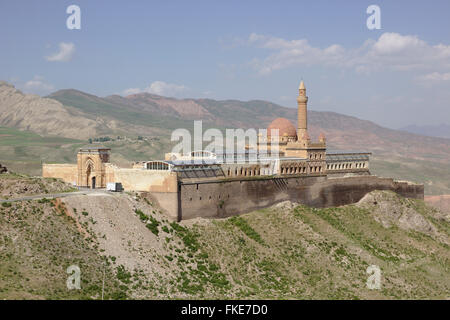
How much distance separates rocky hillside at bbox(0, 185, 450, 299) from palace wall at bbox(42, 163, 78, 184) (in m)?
14.8

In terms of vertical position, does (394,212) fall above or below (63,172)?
below

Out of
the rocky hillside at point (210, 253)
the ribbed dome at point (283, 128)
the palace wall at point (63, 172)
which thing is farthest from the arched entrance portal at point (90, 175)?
→ the ribbed dome at point (283, 128)

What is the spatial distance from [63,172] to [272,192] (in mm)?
26808

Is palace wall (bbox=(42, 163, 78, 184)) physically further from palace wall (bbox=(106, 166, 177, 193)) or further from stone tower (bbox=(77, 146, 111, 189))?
palace wall (bbox=(106, 166, 177, 193))

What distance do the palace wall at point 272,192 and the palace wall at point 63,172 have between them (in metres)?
17.0

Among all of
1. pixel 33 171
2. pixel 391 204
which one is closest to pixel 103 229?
pixel 391 204

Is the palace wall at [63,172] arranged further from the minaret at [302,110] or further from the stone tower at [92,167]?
the minaret at [302,110]

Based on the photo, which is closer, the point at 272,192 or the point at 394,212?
the point at 272,192

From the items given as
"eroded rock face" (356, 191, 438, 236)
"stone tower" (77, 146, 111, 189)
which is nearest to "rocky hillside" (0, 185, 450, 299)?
"eroded rock face" (356, 191, 438, 236)

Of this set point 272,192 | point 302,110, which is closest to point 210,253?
point 272,192

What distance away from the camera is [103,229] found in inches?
2335

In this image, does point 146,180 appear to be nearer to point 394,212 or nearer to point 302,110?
point 302,110

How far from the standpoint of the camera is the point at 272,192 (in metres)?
81.9

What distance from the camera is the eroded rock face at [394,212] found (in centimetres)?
9006
